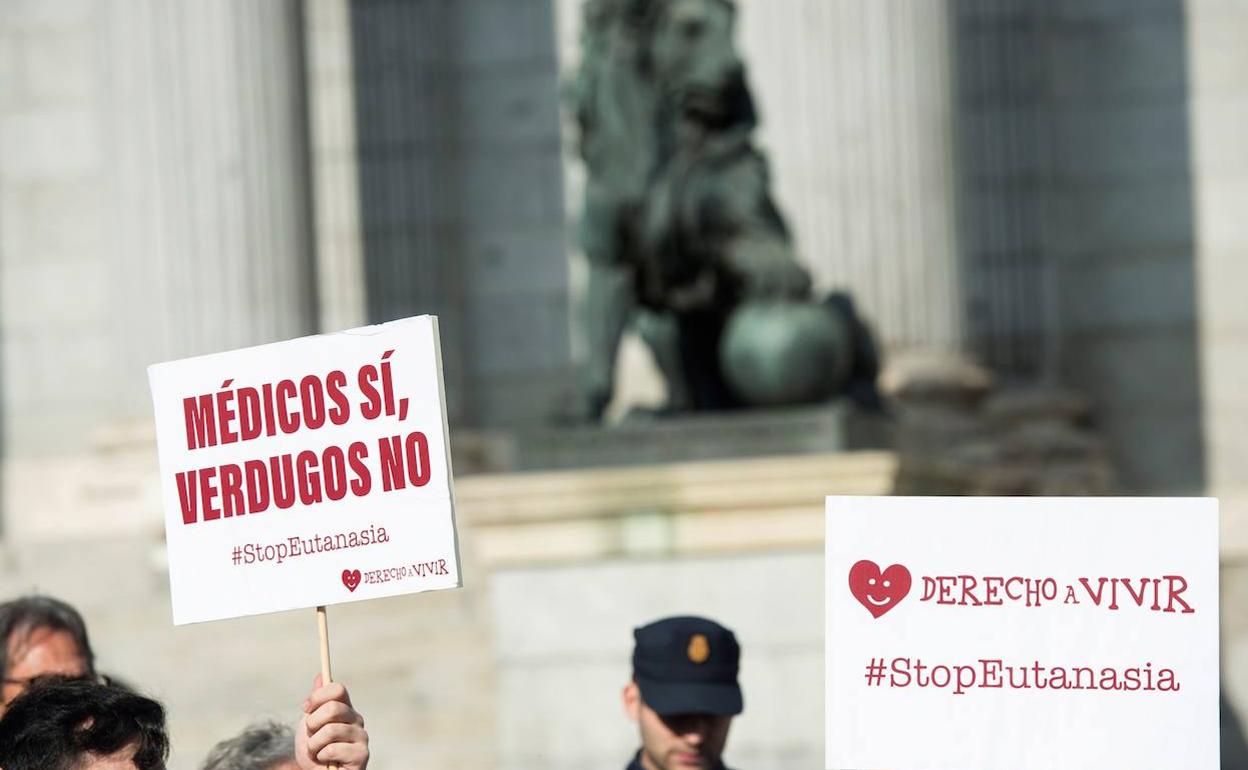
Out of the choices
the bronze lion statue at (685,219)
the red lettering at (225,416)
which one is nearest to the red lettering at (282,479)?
the red lettering at (225,416)

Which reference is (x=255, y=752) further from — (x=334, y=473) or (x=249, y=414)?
(x=249, y=414)

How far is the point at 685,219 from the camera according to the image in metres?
13.3

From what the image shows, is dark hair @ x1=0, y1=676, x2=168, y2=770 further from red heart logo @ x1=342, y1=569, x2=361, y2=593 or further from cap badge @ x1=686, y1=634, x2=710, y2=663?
cap badge @ x1=686, y1=634, x2=710, y2=663

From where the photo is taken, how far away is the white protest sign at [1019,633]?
19.6ft

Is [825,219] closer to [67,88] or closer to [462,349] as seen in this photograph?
[462,349]

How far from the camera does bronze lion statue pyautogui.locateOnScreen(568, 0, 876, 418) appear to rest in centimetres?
1310

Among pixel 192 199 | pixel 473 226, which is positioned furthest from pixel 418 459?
pixel 473 226

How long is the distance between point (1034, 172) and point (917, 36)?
3.16 meters

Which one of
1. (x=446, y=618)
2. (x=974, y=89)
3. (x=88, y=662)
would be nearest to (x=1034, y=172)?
(x=974, y=89)

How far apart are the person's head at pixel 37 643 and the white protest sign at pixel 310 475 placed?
96 centimetres

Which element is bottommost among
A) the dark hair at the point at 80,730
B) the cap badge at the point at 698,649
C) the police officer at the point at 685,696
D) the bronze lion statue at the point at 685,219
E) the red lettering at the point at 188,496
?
the police officer at the point at 685,696

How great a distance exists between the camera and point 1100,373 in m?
20.7

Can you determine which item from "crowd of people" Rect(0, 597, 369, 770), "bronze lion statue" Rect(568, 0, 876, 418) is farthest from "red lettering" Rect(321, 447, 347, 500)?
"bronze lion statue" Rect(568, 0, 876, 418)

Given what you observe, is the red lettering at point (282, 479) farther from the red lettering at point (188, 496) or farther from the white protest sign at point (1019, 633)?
the white protest sign at point (1019, 633)
